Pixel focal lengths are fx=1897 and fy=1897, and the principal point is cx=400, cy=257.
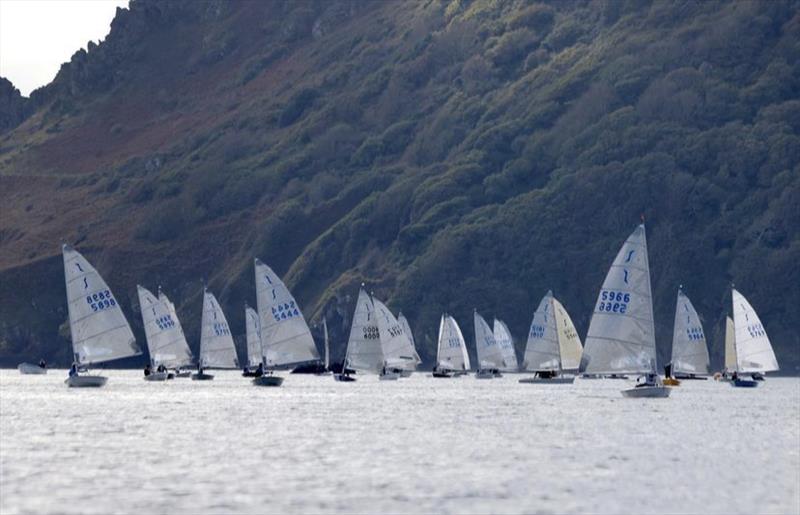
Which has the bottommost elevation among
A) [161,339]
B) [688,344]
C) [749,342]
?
[749,342]

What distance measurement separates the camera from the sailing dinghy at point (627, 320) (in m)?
98.7

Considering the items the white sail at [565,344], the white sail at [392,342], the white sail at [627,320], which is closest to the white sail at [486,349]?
the white sail at [392,342]

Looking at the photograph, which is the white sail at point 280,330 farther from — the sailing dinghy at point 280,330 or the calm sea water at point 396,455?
the calm sea water at point 396,455

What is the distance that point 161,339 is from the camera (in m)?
146

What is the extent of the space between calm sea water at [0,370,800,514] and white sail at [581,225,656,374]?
7.78ft

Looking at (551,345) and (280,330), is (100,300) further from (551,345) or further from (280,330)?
(551,345)

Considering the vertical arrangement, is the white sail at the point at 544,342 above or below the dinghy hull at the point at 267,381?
above

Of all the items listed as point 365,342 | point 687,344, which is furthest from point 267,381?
point 687,344

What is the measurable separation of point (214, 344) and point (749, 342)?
44.4 meters

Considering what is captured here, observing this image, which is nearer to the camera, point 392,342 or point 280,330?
point 280,330

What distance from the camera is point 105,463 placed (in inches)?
2383

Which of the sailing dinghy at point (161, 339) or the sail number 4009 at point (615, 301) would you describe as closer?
the sail number 4009 at point (615, 301)

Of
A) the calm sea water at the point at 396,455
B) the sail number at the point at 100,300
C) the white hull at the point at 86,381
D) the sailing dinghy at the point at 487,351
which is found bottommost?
the calm sea water at the point at 396,455

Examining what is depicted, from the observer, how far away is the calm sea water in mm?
51062
